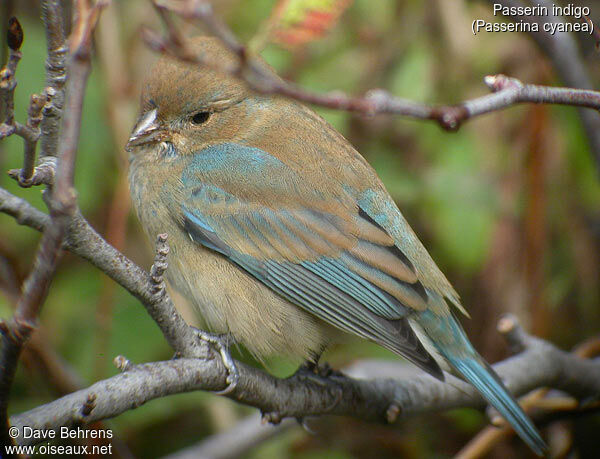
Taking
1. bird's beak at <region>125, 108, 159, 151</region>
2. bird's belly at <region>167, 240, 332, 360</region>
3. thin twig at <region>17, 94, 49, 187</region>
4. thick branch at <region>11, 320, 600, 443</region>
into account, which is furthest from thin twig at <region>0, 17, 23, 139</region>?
bird's beak at <region>125, 108, 159, 151</region>

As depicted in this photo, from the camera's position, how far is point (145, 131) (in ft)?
10.1

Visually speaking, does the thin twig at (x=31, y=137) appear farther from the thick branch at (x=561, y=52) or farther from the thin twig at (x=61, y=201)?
the thick branch at (x=561, y=52)

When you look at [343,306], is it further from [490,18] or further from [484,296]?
[490,18]

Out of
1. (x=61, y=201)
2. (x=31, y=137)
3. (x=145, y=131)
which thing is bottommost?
(x=61, y=201)

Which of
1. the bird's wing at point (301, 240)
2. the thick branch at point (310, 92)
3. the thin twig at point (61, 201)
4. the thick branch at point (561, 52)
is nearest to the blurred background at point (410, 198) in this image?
the bird's wing at point (301, 240)

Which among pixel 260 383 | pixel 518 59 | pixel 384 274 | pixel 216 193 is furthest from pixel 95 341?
pixel 518 59

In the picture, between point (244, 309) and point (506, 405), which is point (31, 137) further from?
point (506, 405)

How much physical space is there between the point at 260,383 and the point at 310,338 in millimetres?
390

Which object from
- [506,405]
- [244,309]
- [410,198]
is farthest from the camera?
[410,198]

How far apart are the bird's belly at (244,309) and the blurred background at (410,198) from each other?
2.51ft

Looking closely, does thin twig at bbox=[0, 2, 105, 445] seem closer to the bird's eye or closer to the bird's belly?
the bird's belly

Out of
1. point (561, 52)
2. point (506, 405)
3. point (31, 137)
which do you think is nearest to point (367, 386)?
point (506, 405)

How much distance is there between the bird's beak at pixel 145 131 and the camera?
10.1 feet

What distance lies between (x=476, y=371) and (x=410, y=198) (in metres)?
1.47
